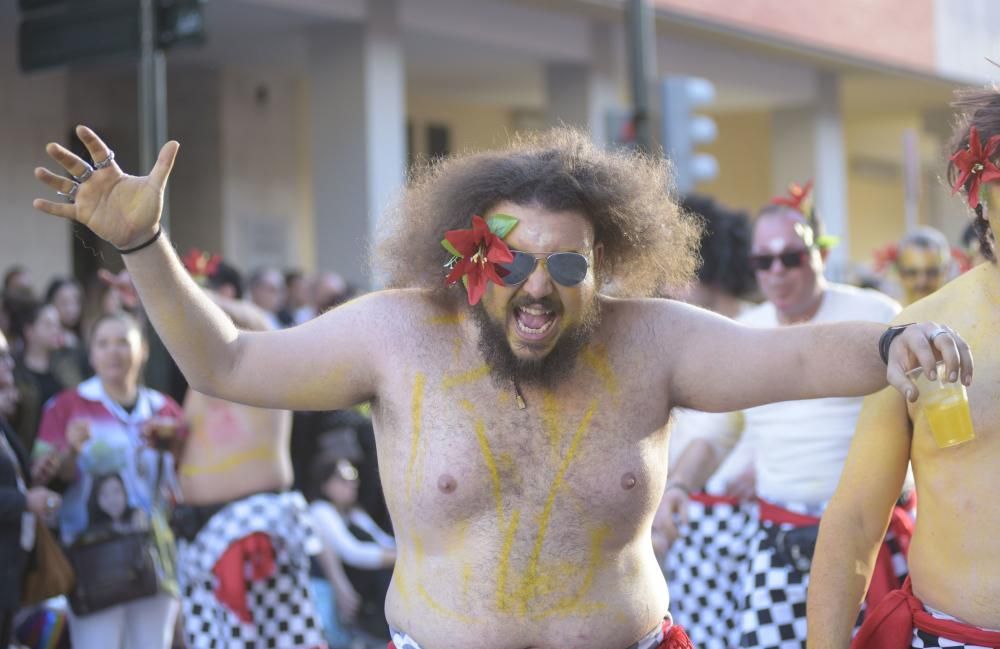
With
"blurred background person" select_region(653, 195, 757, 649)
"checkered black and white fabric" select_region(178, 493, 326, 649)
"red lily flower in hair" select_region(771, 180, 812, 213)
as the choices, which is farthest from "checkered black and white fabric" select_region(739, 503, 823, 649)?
"checkered black and white fabric" select_region(178, 493, 326, 649)

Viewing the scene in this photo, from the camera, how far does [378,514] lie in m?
10.0

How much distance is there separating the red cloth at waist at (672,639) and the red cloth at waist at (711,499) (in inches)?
108

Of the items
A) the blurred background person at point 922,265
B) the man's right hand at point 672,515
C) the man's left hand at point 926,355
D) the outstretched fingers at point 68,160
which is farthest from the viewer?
the blurred background person at point 922,265

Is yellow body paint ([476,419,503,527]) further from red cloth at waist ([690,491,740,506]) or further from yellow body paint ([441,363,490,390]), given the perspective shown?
red cloth at waist ([690,491,740,506])

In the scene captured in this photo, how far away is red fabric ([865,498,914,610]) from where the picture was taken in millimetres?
5488

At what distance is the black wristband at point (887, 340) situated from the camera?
360 centimetres

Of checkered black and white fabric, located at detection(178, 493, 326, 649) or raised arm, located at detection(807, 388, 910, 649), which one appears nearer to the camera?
raised arm, located at detection(807, 388, 910, 649)

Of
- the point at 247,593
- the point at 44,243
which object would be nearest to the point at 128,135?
the point at 44,243

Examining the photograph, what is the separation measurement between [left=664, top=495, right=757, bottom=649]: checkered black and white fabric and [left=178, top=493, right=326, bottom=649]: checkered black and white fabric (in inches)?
65.3

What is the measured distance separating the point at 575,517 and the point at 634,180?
90 cm

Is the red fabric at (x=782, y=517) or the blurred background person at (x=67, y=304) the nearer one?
the red fabric at (x=782, y=517)

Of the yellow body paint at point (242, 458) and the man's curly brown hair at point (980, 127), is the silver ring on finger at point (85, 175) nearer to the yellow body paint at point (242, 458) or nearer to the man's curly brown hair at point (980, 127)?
the man's curly brown hair at point (980, 127)

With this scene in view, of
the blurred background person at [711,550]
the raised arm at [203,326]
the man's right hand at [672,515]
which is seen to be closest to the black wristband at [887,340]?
the raised arm at [203,326]

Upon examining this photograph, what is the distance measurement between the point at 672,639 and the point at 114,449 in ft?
13.3
